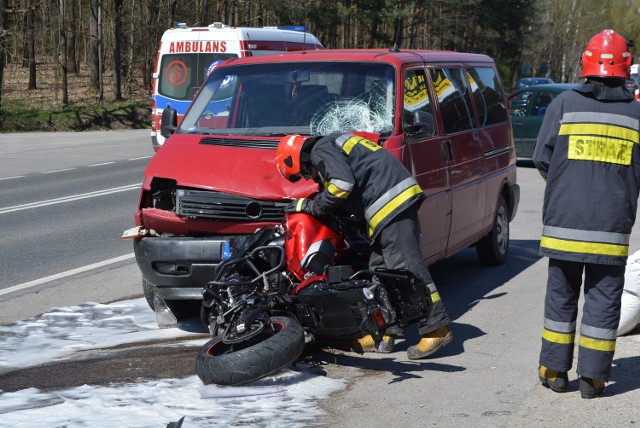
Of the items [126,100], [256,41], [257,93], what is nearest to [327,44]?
[126,100]

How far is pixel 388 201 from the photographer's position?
19.7ft

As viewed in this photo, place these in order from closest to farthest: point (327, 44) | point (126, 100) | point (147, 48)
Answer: point (126, 100)
point (147, 48)
point (327, 44)

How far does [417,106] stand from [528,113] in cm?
1350

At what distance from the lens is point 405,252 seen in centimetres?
608

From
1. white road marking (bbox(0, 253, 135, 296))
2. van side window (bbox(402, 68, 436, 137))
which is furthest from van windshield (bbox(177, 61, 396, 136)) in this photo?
white road marking (bbox(0, 253, 135, 296))

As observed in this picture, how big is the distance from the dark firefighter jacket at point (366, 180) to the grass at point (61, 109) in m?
25.3

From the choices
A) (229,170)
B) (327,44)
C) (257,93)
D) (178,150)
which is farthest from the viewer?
A: (327,44)

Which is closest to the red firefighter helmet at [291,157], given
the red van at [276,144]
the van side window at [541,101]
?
the red van at [276,144]

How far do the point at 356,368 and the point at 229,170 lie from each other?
65.0 inches

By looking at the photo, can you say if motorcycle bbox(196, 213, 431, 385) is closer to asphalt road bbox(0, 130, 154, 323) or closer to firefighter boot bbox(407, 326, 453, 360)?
firefighter boot bbox(407, 326, 453, 360)

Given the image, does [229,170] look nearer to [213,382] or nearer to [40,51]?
[213,382]

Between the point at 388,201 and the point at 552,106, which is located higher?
the point at 552,106

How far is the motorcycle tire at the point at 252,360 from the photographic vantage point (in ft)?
17.3

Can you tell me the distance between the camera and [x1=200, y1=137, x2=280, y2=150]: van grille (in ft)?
22.6
